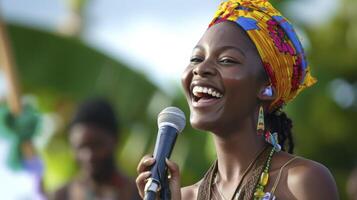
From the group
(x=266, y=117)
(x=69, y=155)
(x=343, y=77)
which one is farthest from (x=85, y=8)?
(x=266, y=117)

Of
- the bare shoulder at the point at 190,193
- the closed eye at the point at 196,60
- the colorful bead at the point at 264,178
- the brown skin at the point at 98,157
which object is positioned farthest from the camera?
the brown skin at the point at 98,157

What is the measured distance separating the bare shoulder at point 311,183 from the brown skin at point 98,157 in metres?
4.32

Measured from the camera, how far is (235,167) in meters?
4.05

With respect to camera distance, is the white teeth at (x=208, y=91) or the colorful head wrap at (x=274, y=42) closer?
the white teeth at (x=208, y=91)

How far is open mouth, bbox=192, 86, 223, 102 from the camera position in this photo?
3889mm

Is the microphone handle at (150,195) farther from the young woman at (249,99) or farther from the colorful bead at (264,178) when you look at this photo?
A: the colorful bead at (264,178)

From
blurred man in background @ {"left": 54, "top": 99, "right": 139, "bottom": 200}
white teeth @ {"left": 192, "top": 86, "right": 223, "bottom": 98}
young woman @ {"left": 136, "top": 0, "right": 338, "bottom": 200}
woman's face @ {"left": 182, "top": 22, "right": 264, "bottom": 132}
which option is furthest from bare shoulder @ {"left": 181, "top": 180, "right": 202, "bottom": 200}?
blurred man in background @ {"left": 54, "top": 99, "right": 139, "bottom": 200}

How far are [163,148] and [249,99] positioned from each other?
1.59 feet

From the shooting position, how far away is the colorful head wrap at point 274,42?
399 centimetres

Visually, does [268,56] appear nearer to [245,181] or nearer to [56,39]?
[245,181]

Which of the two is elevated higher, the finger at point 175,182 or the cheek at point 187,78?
the cheek at point 187,78

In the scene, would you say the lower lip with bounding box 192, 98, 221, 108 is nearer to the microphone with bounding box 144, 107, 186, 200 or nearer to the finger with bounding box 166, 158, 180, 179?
the microphone with bounding box 144, 107, 186, 200

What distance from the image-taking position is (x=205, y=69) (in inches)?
153

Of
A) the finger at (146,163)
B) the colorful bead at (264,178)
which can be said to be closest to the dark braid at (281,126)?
the colorful bead at (264,178)
